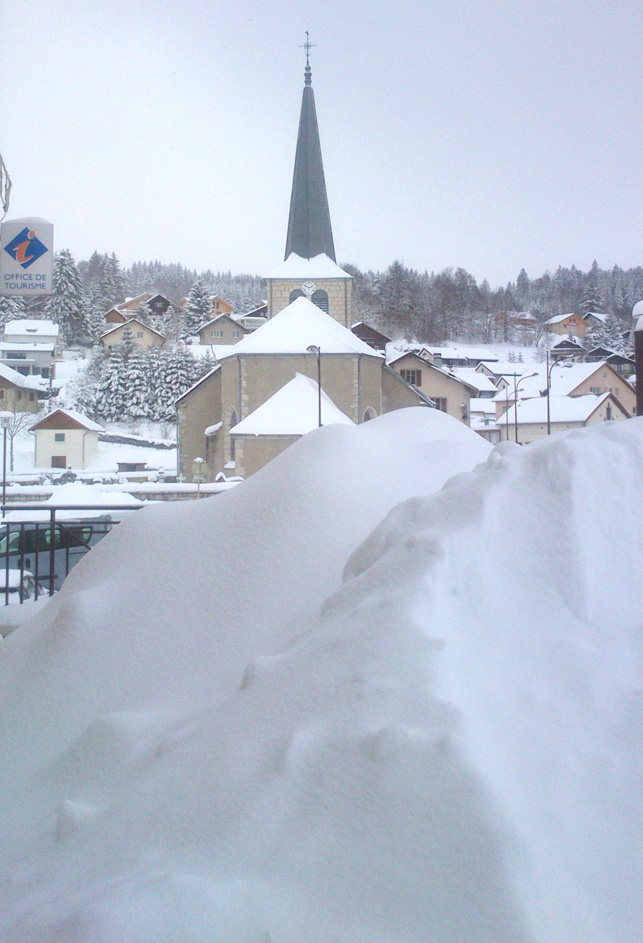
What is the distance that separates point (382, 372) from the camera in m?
31.9

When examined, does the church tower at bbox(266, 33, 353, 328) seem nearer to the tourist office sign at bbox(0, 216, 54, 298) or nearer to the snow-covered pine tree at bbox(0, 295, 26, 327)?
the tourist office sign at bbox(0, 216, 54, 298)

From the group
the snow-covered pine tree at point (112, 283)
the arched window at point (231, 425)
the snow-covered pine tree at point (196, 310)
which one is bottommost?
the arched window at point (231, 425)

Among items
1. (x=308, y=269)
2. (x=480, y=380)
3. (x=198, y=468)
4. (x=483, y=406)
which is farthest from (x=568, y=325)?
(x=198, y=468)

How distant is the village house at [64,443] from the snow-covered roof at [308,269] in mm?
12948

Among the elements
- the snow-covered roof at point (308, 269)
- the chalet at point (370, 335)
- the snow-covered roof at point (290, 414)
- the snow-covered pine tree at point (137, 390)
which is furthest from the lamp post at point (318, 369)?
the chalet at point (370, 335)

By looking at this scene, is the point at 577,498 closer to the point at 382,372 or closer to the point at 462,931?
the point at 462,931

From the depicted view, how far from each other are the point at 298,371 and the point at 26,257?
22255 mm

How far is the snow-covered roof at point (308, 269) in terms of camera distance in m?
34.9

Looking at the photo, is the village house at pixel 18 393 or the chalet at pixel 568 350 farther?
the chalet at pixel 568 350

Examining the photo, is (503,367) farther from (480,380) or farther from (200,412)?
(200,412)

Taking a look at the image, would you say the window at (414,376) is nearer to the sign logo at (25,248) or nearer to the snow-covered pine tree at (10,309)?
the snow-covered pine tree at (10,309)

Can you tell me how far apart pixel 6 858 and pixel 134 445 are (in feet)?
149

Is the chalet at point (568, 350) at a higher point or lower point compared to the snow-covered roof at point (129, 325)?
lower

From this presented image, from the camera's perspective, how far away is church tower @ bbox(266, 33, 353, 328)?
115 feet
